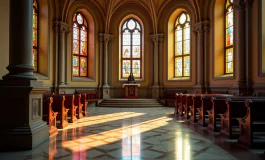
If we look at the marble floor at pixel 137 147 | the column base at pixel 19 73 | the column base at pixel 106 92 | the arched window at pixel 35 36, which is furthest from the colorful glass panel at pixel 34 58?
the column base at pixel 19 73

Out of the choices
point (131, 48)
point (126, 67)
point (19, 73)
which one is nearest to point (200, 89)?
point (126, 67)

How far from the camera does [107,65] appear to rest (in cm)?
1755

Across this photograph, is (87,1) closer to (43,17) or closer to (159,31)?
(43,17)

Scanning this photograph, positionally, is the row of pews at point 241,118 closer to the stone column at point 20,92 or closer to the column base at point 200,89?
the stone column at point 20,92

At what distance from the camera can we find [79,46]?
16656 millimetres

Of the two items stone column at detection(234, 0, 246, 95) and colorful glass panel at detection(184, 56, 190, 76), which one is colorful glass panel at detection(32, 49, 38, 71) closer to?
colorful glass panel at detection(184, 56, 190, 76)

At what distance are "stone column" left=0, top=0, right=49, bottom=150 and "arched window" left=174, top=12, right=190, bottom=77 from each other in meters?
12.9

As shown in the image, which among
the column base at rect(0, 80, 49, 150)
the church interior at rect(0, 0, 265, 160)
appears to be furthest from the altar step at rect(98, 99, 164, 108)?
the column base at rect(0, 80, 49, 150)

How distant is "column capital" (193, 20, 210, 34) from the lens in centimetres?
1418

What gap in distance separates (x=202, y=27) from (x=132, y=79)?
6.08 m

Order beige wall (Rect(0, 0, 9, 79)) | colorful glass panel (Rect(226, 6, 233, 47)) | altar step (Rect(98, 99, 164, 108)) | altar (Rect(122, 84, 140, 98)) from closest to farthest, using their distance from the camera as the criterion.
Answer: beige wall (Rect(0, 0, 9, 79))
colorful glass panel (Rect(226, 6, 233, 47))
altar step (Rect(98, 99, 164, 108))
altar (Rect(122, 84, 140, 98))

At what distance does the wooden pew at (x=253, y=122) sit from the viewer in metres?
4.72

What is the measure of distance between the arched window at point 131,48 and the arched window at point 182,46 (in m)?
3.05

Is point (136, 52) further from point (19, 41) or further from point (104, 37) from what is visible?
point (19, 41)
